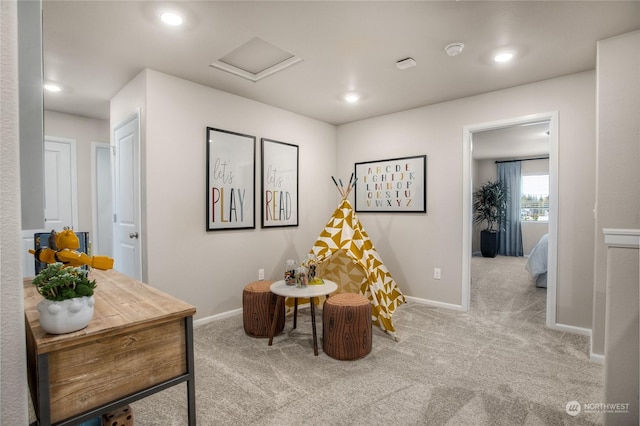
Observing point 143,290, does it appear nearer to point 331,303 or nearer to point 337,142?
point 331,303

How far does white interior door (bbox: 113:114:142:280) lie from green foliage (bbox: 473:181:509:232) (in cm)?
696

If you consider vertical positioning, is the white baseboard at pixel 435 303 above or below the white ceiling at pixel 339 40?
below

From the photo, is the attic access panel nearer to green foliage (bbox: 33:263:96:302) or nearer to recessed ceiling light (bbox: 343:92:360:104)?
recessed ceiling light (bbox: 343:92:360:104)

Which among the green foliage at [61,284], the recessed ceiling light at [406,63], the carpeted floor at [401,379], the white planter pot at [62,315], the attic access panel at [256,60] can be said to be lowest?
the carpeted floor at [401,379]

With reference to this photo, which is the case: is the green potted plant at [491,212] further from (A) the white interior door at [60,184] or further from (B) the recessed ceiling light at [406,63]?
(A) the white interior door at [60,184]

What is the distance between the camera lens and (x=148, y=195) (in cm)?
276

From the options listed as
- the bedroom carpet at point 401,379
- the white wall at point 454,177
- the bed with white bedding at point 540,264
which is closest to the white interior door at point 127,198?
the bedroom carpet at point 401,379

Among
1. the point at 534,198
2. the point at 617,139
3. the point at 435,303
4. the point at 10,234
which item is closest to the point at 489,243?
the point at 534,198

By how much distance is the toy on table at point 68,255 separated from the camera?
3.78ft

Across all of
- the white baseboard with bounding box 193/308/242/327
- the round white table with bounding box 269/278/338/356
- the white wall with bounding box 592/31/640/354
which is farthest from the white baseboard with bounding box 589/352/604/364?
the white baseboard with bounding box 193/308/242/327

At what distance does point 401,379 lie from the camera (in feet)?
6.92

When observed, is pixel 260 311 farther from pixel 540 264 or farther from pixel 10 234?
pixel 540 264

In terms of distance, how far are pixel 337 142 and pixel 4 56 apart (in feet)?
13.3

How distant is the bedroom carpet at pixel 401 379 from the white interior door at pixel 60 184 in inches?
98.4
